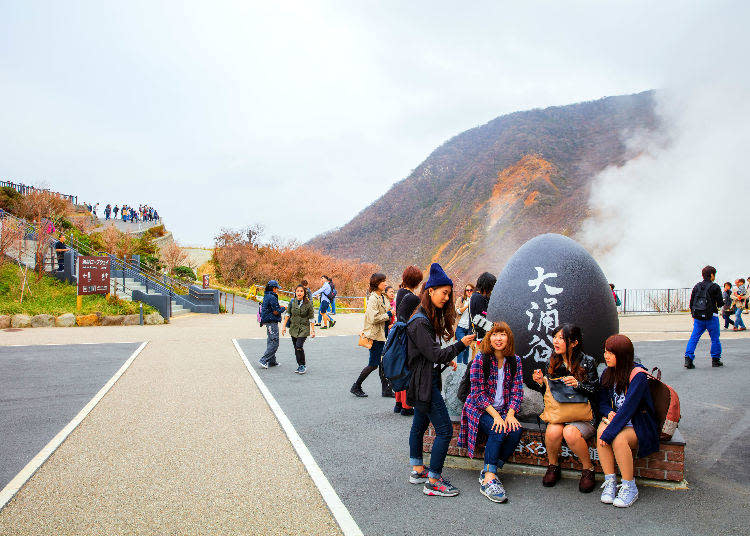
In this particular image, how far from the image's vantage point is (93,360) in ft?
34.2

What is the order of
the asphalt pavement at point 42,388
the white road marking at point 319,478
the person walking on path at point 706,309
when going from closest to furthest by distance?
the white road marking at point 319,478 < the asphalt pavement at point 42,388 < the person walking on path at point 706,309

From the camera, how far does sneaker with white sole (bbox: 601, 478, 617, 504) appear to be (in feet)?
12.6

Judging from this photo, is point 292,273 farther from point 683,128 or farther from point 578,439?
point 683,128

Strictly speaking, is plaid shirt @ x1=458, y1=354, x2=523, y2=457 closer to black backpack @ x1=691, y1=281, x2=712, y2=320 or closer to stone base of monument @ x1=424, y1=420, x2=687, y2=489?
stone base of monument @ x1=424, y1=420, x2=687, y2=489

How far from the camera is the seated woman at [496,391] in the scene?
425 centimetres

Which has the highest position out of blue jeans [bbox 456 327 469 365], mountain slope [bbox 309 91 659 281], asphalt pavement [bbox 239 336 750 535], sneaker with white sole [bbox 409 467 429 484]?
mountain slope [bbox 309 91 659 281]

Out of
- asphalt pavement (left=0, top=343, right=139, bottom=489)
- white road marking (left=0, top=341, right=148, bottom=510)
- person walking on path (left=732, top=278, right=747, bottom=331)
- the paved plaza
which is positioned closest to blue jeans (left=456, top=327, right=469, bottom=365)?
the paved plaza

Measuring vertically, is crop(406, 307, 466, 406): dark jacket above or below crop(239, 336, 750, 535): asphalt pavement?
above

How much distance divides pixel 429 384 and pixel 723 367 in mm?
7852

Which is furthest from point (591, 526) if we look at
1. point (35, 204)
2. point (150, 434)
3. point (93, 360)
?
point (35, 204)

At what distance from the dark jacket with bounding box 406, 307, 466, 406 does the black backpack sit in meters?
7.12

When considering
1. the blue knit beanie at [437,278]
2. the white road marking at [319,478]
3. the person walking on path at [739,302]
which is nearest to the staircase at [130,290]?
the white road marking at [319,478]

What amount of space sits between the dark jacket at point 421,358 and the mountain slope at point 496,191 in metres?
47.9

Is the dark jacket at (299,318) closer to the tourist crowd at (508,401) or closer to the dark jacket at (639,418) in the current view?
the tourist crowd at (508,401)
